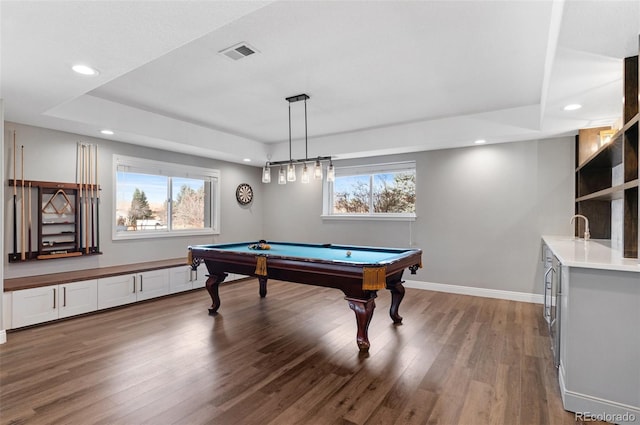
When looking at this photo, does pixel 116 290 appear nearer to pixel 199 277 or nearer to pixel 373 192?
pixel 199 277

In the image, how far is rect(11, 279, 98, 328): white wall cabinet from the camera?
11.2 feet

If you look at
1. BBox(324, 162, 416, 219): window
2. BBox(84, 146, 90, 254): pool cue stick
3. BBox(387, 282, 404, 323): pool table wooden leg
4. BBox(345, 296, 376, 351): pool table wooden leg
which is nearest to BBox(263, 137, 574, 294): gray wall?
BBox(324, 162, 416, 219): window

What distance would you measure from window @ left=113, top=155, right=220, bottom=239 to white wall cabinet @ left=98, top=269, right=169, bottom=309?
29.7 inches

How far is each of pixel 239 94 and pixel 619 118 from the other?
4045mm

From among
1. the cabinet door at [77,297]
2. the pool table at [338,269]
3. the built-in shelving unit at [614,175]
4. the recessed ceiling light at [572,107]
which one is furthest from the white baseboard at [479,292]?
the cabinet door at [77,297]

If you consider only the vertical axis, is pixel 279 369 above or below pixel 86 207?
below

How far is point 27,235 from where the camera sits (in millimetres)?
3828

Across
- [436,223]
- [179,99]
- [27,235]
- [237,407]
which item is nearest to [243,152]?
[179,99]

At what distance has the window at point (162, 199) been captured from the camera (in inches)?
191

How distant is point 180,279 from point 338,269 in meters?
3.11

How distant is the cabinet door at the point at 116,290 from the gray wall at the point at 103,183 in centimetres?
52

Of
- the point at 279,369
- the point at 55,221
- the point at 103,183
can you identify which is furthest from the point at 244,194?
the point at 279,369

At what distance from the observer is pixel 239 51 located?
268 cm

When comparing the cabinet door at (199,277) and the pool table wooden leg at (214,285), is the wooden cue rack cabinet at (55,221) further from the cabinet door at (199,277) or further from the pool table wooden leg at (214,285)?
the pool table wooden leg at (214,285)
